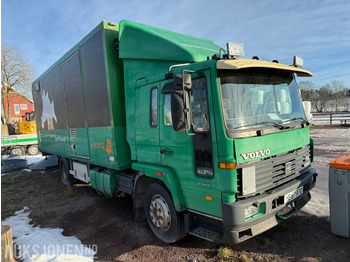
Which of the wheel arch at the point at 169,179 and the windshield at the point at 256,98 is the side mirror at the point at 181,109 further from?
the wheel arch at the point at 169,179

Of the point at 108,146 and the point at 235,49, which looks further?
the point at 108,146

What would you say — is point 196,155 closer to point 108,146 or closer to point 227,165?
point 227,165

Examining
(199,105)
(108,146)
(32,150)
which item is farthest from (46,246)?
(32,150)

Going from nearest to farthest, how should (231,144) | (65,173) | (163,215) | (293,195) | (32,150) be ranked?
(231,144) < (293,195) < (163,215) < (65,173) < (32,150)

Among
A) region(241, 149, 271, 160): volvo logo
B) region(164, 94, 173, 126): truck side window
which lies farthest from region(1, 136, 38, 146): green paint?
region(241, 149, 271, 160): volvo logo

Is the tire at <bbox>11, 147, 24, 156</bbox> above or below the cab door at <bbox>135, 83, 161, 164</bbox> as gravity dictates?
below

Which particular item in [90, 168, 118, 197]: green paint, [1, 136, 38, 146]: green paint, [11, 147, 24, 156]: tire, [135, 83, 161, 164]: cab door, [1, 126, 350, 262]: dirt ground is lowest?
[1, 126, 350, 262]: dirt ground

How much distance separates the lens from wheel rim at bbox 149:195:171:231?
12.0 ft

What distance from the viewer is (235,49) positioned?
313 centimetres

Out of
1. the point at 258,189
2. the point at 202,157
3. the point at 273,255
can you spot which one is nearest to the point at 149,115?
the point at 202,157

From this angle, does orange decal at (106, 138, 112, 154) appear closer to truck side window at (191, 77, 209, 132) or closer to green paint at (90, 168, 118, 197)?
green paint at (90, 168, 118, 197)

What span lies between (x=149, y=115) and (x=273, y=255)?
268cm

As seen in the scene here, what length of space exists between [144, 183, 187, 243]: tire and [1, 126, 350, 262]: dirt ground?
22 cm

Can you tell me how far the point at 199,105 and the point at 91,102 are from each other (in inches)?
A: 118
